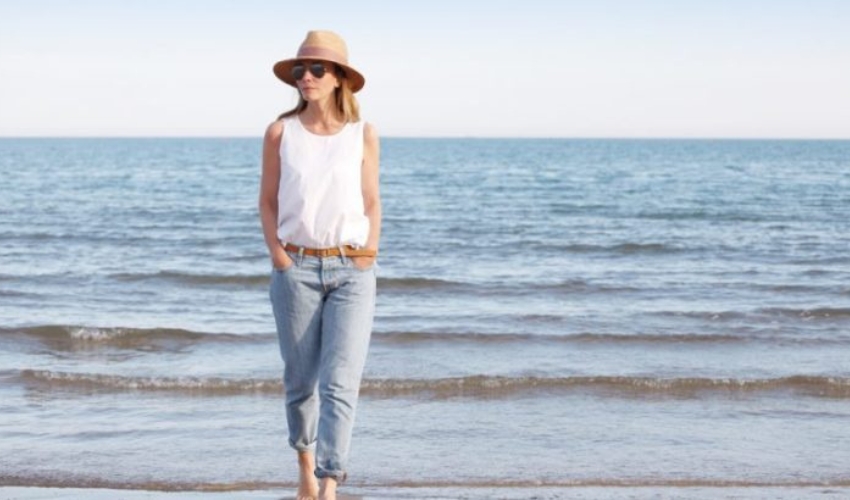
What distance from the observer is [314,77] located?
481 centimetres

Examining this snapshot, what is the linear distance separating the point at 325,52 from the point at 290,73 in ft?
0.68

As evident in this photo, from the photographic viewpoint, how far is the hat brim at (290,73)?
4809 millimetres

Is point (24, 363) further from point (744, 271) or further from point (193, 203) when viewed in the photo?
point (193, 203)

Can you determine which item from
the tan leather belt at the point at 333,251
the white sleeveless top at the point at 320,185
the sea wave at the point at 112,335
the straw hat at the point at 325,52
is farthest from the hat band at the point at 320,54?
the sea wave at the point at 112,335

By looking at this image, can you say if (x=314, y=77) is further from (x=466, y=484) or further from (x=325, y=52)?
(x=466, y=484)

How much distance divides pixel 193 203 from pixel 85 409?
27.6 m

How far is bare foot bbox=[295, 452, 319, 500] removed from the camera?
5.29m

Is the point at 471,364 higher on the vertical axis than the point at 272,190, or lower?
lower

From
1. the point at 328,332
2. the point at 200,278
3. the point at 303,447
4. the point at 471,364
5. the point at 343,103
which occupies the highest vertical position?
the point at 343,103

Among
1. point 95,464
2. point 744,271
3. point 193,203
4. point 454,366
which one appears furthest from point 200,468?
point 193,203

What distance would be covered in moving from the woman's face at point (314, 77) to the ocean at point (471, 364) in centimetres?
224

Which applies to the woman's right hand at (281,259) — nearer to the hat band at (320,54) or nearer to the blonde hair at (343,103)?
the blonde hair at (343,103)

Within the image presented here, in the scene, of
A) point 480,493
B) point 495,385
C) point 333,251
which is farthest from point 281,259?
point 495,385

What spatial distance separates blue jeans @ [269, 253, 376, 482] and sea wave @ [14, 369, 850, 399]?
4353 millimetres
